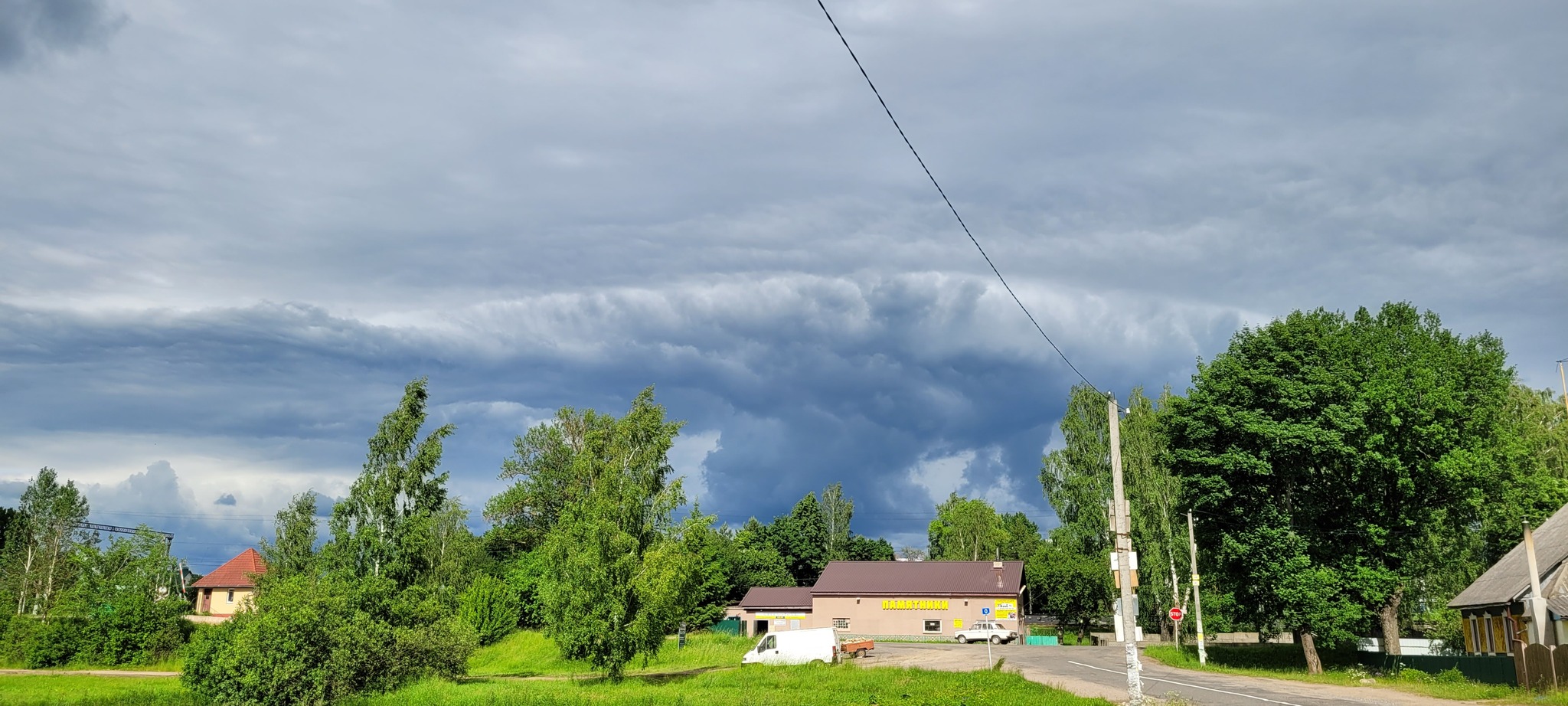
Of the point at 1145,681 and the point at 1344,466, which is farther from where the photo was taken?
the point at 1344,466

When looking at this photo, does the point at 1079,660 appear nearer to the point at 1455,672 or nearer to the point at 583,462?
the point at 1455,672

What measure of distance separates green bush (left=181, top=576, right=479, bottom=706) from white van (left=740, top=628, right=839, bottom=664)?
47.3 ft

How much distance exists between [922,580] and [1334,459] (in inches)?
1553

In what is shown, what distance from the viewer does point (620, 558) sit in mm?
35562

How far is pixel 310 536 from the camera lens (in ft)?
263

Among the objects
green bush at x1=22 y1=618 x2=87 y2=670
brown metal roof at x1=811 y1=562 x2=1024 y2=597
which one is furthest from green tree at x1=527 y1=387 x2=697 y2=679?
brown metal roof at x1=811 y1=562 x2=1024 y2=597

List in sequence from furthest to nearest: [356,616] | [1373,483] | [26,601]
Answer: [26,601] → [1373,483] → [356,616]

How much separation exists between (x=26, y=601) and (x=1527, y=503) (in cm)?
10869

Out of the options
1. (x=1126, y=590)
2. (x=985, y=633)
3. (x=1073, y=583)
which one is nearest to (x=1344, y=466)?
(x=1126, y=590)

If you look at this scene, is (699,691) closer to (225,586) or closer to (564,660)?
(564,660)

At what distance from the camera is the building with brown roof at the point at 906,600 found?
7062cm

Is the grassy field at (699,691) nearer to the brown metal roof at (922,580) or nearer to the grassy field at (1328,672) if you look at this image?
the grassy field at (1328,672)

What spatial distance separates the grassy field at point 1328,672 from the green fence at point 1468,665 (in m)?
0.35

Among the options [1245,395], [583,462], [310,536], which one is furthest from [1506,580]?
[310,536]
